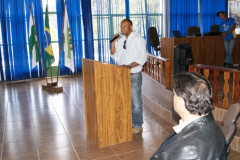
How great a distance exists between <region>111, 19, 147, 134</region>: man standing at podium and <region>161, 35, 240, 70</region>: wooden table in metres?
3.41

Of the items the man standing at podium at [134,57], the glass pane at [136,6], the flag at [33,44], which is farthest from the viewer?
the glass pane at [136,6]

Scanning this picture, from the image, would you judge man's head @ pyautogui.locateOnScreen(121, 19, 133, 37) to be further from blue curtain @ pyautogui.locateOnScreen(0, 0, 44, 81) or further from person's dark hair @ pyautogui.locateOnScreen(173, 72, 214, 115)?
blue curtain @ pyautogui.locateOnScreen(0, 0, 44, 81)

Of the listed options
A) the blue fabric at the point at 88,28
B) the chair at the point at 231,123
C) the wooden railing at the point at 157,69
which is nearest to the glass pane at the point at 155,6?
the blue fabric at the point at 88,28

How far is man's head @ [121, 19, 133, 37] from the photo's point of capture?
3.45 m

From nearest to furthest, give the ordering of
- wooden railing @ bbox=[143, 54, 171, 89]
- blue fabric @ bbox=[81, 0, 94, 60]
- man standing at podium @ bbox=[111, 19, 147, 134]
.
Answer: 1. man standing at podium @ bbox=[111, 19, 147, 134]
2. wooden railing @ bbox=[143, 54, 171, 89]
3. blue fabric @ bbox=[81, 0, 94, 60]

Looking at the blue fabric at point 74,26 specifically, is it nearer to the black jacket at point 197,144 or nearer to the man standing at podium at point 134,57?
the man standing at podium at point 134,57

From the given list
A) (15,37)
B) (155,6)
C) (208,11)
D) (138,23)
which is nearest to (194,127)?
(15,37)

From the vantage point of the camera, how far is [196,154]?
1.14m

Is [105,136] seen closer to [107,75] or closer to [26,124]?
[107,75]

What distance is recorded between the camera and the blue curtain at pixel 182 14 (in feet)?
31.1

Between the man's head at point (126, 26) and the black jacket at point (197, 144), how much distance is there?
239 centimetres

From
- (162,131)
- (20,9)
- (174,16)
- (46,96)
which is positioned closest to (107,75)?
(162,131)

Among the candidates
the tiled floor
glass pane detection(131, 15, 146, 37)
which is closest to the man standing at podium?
the tiled floor

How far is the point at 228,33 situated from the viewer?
6.69 metres
